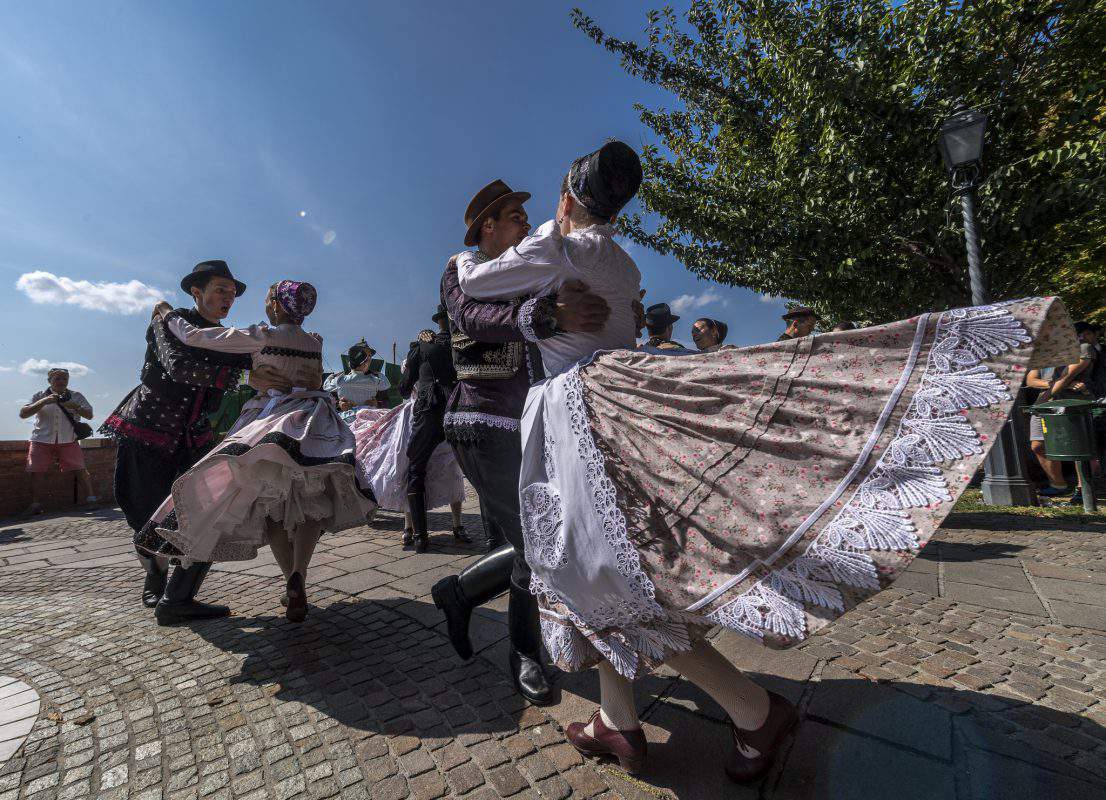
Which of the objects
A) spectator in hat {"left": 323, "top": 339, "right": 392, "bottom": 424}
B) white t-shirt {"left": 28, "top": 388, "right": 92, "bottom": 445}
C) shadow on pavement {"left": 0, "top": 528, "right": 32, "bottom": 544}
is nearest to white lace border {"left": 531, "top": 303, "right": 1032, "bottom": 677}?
spectator in hat {"left": 323, "top": 339, "right": 392, "bottom": 424}

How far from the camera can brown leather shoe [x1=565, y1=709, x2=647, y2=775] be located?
5.42ft

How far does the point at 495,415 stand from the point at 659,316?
15.0 feet

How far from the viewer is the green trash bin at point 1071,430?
526 cm

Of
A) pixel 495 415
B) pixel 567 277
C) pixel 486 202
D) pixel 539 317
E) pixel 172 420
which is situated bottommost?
pixel 495 415

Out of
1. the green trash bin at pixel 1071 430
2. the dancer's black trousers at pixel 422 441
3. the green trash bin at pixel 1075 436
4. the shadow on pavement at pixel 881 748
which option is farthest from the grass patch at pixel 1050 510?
the dancer's black trousers at pixel 422 441

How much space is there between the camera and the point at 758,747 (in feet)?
5.05

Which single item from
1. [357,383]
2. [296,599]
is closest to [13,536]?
[357,383]

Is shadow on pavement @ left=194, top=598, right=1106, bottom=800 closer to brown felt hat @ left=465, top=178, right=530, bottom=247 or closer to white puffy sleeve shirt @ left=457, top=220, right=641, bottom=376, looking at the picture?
white puffy sleeve shirt @ left=457, top=220, right=641, bottom=376

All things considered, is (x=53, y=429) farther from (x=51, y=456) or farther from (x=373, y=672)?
(x=373, y=672)

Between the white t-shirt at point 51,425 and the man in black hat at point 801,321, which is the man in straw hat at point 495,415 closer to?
the man in black hat at point 801,321

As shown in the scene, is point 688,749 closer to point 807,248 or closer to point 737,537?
point 737,537

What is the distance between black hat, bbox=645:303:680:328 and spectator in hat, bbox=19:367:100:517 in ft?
30.6

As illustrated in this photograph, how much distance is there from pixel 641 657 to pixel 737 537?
48 centimetres

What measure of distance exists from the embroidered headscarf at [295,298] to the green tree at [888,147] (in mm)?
7408
